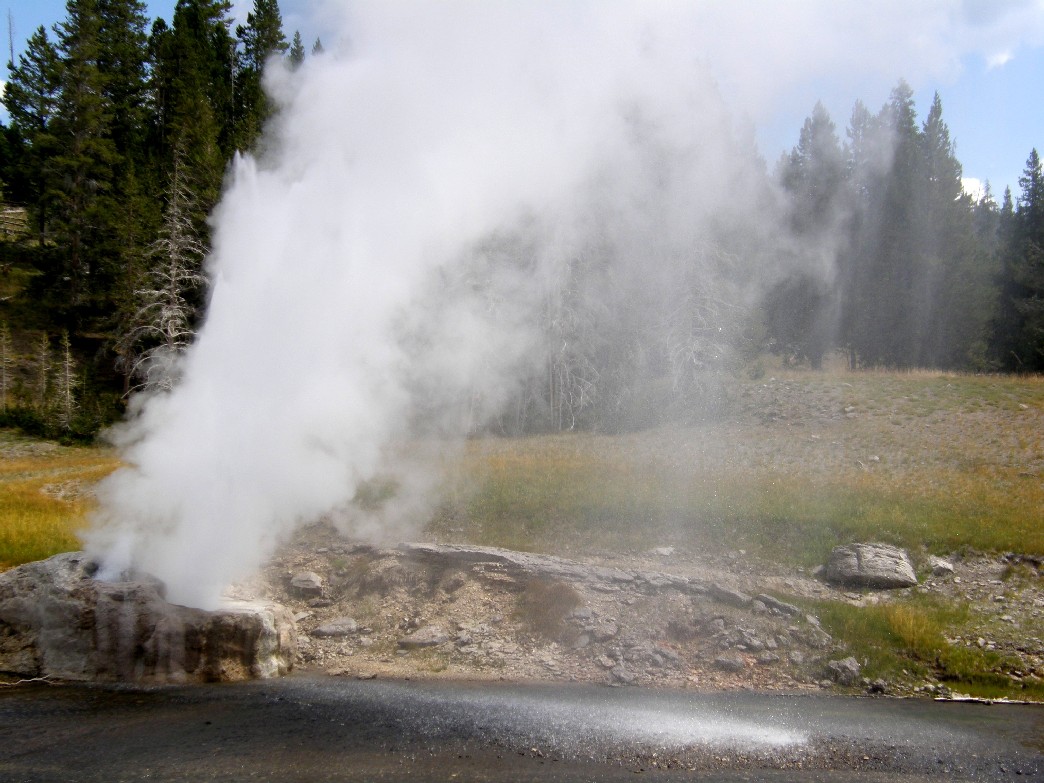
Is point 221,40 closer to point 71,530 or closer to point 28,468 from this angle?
point 28,468

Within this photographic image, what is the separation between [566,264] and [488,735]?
15377mm

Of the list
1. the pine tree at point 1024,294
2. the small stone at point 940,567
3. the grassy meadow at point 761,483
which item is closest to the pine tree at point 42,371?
the grassy meadow at point 761,483

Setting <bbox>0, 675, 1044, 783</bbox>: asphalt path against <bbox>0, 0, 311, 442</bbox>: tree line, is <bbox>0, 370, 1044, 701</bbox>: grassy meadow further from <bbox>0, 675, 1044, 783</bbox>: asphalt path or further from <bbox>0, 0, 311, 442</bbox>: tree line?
<bbox>0, 0, 311, 442</bbox>: tree line

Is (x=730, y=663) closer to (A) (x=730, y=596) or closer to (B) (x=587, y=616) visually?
(A) (x=730, y=596)

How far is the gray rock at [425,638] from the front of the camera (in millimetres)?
10102

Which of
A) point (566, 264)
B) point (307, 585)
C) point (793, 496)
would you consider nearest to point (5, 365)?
point (566, 264)

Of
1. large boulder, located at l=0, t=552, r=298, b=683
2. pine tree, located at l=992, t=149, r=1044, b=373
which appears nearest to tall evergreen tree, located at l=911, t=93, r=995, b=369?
pine tree, located at l=992, t=149, r=1044, b=373

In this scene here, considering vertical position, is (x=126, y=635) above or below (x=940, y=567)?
below

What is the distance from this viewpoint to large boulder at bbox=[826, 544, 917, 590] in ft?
39.8

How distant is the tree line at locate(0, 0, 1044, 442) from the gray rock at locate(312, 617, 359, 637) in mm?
9227

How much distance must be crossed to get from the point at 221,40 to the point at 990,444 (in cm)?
5675

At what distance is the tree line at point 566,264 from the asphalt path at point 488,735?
36.6 feet

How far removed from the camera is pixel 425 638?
10156 mm

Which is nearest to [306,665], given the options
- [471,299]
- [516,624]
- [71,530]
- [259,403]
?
[516,624]
